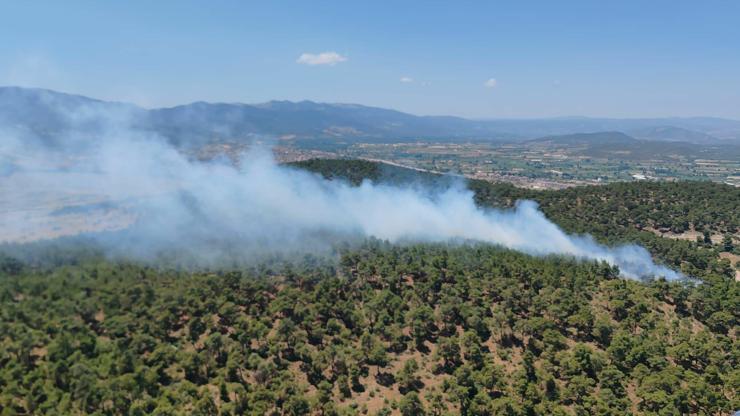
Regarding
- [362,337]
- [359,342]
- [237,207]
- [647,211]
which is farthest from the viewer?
[647,211]

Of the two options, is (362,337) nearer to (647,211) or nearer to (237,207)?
(237,207)

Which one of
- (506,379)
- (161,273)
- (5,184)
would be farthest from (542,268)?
(5,184)

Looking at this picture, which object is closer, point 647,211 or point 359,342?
point 359,342

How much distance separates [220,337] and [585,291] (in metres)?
44.6

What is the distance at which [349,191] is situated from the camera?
355ft

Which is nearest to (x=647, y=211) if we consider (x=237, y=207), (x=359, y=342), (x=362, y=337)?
(x=359, y=342)

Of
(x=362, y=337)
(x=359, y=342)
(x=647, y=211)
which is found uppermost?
(x=647, y=211)

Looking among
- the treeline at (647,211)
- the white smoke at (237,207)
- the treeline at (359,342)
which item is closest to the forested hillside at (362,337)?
the treeline at (359,342)

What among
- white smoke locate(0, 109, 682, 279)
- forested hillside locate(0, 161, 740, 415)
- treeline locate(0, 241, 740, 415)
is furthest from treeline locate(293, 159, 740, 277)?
treeline locate(0, 241, 740, 415)

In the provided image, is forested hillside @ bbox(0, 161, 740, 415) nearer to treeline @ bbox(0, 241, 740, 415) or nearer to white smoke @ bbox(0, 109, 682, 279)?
treeline @ bbox(0, 241, 740, 415)

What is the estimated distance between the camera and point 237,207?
301ft

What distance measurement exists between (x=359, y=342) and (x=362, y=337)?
5.18 ft

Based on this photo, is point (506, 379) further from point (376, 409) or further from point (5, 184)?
point (5, 184)

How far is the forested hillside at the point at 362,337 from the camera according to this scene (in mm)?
37000
